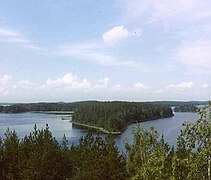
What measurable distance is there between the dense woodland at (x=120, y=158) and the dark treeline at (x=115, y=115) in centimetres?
6522

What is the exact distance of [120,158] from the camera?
68.4 feet

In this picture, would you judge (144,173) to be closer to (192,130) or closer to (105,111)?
(192,130)

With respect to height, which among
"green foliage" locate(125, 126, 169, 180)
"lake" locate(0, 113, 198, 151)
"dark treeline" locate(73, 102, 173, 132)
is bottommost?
"lake" locate(0, 113, 198, 151)

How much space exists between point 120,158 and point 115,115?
82.7 meters

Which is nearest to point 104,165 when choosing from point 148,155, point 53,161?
point 53,161

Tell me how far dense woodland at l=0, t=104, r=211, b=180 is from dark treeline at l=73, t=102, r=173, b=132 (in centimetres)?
6522

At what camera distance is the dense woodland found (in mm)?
8102

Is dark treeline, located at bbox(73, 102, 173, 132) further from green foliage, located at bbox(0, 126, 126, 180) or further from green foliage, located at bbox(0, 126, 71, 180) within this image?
green foliage, located at bbox(0, 126, 71, 180)

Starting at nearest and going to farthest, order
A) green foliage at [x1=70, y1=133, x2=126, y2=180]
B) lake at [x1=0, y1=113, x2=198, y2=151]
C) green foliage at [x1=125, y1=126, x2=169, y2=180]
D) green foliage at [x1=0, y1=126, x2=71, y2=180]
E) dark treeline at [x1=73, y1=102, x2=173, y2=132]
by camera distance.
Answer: green foliage at [x1=125, y1=126, x2=169, y2=180]
green foliage at [x1=70, y1=133, x2=126, y2=180]
green foliage at [x1=0, y1=126, x2=71, y2=180]
lake at [x1=0, y1=113, x2=198, y2=151]
dark treeline at [x1=73, y1=102, x2=173, y2=132]

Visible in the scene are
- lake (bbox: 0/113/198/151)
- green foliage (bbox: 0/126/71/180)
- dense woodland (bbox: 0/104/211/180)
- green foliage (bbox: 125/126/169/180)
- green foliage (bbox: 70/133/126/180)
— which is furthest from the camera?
lake (bbox: 0/113/198/151)

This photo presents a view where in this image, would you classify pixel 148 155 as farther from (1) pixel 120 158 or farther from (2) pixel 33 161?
(2) pixel 33 161

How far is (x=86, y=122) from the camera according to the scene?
113m

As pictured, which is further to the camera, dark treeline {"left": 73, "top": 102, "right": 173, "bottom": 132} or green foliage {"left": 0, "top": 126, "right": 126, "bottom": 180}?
dark treeline {"left": 73, "top": 102, "right": 173, "bottom": 132}

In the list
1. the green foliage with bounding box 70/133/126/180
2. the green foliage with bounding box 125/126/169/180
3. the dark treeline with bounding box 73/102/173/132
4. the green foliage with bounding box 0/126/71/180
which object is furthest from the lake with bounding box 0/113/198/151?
the green foliage with bounding box 125/126/169/180
